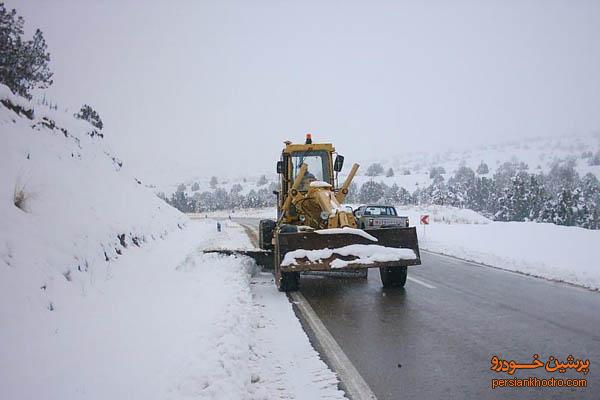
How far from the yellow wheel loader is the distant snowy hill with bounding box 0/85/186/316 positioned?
11.8 ft

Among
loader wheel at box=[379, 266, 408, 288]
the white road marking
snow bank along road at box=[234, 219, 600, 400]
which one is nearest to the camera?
snow bank along road at box=[234, 219, 600, 400]

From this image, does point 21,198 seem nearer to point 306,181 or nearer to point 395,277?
point 306,181

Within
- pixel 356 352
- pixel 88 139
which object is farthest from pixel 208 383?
pixel 88 139

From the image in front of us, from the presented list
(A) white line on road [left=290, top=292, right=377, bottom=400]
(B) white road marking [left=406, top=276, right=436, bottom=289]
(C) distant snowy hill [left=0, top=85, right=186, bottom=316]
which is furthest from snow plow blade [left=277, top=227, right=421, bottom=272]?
(C) distant snowy hill [left=0, top=85, right=186, bottom=316]

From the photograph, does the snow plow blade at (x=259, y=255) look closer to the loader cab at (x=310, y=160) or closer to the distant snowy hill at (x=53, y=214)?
the loader cab at (x=310, y=160)

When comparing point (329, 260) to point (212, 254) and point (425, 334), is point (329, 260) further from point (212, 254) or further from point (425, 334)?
point (212, 254)

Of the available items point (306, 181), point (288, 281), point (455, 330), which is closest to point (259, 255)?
point (288, 281)

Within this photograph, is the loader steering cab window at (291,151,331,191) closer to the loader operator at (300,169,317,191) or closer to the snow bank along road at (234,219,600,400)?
the loader operator at (300,169,317,191)

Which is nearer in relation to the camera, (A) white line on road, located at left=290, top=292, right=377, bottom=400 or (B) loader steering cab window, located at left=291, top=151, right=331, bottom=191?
(A) white line on road, located at left=290, top=292, right=377, bottom=400

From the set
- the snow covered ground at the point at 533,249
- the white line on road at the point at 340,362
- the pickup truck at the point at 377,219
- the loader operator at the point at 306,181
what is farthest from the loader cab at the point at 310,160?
the pickup truck at the point at 377,219

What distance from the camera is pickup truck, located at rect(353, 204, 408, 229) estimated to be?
59.3ft

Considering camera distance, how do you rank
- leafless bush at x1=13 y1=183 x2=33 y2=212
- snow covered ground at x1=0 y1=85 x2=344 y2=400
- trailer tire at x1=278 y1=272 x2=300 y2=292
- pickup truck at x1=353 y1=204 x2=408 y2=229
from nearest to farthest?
snow covered ground at x1=0 y1=85 x2=344 y2=400 < leafless bush at x1=13 y1=183 x2=33 y2=212 < trailer tire at x1=278 y1=272 x2=300 y2=292 < pickup truck at x1=353 y1=204 x2=408 y2=229

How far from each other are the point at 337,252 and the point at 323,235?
42 cm

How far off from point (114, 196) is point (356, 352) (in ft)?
39.8
